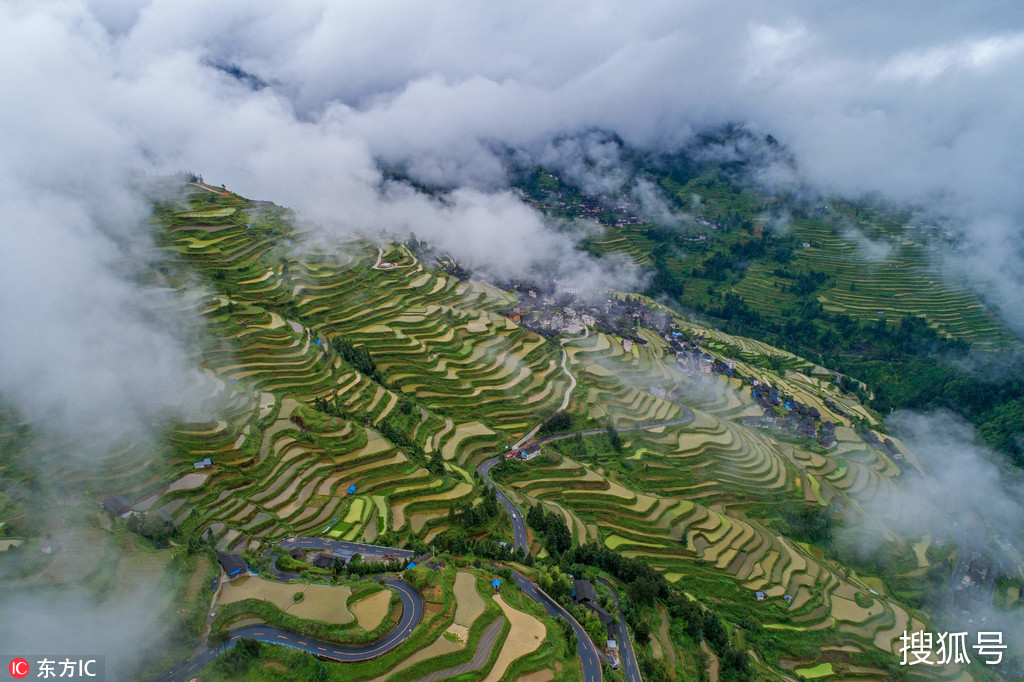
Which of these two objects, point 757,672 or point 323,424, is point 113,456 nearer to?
point 323,424

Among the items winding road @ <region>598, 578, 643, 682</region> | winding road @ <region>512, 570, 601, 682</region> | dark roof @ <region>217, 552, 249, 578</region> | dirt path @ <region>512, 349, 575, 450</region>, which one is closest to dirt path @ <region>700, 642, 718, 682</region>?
winding road @ <region>598, 578, 643, 682</region>

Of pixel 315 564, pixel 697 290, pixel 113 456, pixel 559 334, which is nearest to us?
pixel 315 564

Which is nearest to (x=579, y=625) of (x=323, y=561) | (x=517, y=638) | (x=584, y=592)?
(x=584, y=592)

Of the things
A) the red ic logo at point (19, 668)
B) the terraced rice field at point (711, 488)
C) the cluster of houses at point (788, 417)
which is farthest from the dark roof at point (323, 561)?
the cluster of houses at point (788, 417)

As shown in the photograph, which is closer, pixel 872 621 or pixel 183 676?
pixel 183 676

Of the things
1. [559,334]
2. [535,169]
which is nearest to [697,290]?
[559,334]

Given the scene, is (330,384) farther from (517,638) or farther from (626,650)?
(626,650)
